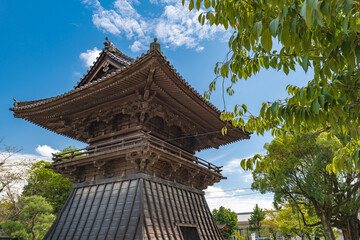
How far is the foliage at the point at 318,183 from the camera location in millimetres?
21266

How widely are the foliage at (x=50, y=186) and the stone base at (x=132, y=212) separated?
22.4 metres

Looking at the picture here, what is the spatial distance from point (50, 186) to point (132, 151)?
2714cm

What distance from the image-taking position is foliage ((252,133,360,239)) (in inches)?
837

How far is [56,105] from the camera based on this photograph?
1223 centimetres

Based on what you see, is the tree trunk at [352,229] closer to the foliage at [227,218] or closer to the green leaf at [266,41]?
the foliage at [227,218]

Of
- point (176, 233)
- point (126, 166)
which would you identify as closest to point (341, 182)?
point (176, 233)

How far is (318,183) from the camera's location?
844 inches

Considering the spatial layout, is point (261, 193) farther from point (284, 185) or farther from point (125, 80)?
point (125, 80)

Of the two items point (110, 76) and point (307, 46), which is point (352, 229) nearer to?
point (110, 76)

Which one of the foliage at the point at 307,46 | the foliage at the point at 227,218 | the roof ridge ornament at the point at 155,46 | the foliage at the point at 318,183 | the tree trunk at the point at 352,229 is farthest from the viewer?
the foliage at the point at 227,218

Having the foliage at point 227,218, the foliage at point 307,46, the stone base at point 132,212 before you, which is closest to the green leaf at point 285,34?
the foliage at point 307,46

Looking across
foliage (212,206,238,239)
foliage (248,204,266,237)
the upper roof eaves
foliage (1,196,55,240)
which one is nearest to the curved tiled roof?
the upper roof eaves

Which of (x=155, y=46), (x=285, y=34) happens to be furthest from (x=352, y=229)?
(x=285, y=34)

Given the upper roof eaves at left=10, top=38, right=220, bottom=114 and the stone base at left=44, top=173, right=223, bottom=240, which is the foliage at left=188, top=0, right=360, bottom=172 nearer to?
the upper roof eaves at left=10, top=38, right=220, bottom=114
